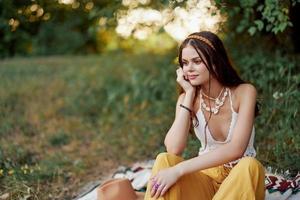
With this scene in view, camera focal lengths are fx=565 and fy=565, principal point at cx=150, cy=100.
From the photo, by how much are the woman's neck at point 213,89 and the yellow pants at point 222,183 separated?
464mm

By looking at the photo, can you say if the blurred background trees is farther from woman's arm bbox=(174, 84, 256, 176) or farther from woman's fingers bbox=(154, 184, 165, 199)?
woman's fingers bbox=(154, 184, 165, 199)

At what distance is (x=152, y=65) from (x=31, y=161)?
3007 mm

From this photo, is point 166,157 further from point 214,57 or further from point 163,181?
point 214,57

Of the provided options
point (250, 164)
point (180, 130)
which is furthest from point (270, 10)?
point (250, 164)

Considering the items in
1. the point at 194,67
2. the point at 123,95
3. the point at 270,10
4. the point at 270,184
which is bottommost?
the point at 123,95

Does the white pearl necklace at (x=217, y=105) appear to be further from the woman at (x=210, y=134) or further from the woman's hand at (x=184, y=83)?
the woman's hand at (x=184, y=83)

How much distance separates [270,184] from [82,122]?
3600 millimetres

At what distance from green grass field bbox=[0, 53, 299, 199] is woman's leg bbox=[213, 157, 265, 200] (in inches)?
47.6

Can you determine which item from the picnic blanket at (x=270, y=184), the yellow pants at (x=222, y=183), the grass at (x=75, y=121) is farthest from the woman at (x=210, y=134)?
the grass at (x=75, y=121)

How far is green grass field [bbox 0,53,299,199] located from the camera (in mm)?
4785

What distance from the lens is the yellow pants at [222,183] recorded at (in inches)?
121

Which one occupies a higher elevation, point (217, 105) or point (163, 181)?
point (217, 105)

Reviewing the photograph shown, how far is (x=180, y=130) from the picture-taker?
346 cm

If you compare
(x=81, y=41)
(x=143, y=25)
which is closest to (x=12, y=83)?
(x=143, y=25)
